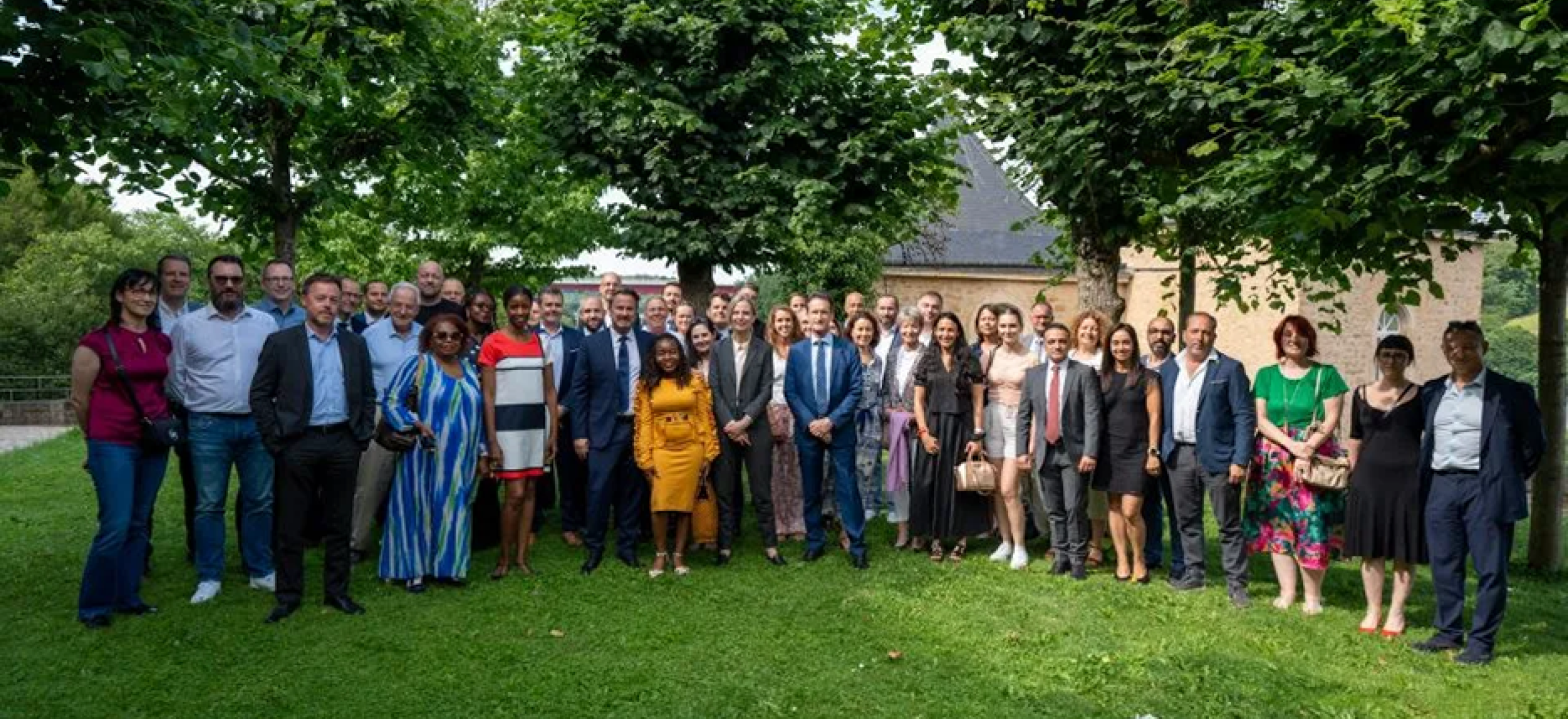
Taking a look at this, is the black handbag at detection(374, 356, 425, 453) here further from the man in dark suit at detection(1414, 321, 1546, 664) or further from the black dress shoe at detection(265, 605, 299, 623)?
the man in dark suit at detection(1414, 321, 1546, 664)

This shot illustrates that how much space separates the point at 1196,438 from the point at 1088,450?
27.8 inches

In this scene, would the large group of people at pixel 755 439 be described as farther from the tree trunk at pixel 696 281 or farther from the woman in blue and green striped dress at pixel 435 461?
the tree trunk at pixel 696 281

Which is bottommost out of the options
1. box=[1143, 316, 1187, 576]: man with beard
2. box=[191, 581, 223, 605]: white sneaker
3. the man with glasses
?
box=[191, 581, 223, 605]: white sneaker

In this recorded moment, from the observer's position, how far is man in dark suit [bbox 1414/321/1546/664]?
5.64m

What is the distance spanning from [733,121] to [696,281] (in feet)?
7.04

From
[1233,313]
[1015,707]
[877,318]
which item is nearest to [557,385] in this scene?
[877,318]

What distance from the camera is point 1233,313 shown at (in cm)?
2755

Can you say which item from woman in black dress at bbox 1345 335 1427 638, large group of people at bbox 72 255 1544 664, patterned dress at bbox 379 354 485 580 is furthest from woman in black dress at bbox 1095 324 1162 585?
patterned dress at bbox 379 354 485 580

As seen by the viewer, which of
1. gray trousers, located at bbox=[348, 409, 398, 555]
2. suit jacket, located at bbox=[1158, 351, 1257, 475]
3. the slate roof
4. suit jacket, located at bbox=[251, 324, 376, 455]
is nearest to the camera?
suit jacket, located at bbox=[251, 324, 376, 455]

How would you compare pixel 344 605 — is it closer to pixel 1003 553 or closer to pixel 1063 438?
A: pixel 1003 553

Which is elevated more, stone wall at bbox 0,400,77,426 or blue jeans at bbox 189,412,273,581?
blue jeans at bbox 189,412,273,581

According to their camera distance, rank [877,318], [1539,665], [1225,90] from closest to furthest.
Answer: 1. [1539,665]
2. [1225,90]
3. [877,318]

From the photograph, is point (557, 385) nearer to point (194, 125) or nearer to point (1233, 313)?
point (194, 125)

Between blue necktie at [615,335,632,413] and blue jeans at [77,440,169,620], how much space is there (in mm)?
2790
